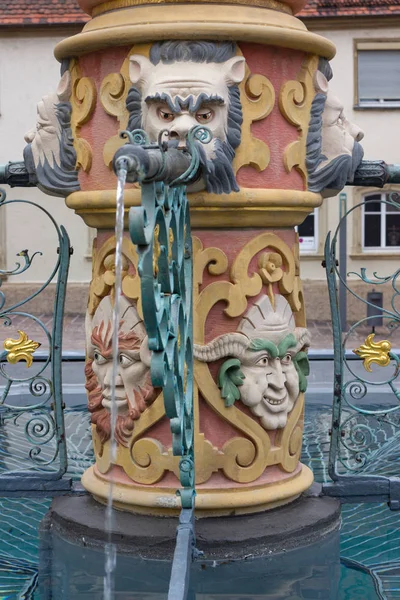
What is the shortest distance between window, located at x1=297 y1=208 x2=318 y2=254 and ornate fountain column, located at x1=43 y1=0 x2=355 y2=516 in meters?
16.2

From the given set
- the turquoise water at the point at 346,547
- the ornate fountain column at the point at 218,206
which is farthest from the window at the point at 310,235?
the ornate fountain column at the point at 218,206

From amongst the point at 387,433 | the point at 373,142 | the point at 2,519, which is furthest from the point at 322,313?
the point at 2,519

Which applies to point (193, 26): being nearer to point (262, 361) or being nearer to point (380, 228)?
point (262, 361)

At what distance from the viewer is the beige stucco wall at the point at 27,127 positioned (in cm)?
1966

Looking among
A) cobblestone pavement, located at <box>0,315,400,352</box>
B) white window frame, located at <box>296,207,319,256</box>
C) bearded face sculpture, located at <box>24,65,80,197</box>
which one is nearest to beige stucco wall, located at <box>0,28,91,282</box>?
cobblestone pavement, located at <box>0,315,400,352</box>

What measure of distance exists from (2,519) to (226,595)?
132cm

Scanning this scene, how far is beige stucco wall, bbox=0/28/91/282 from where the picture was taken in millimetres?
19656

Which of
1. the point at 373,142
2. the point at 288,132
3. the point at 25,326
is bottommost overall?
the point at 25,326

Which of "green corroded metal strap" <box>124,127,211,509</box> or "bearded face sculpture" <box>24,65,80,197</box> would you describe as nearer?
"green corroded metal strap" <box>124,127,211,509</box>

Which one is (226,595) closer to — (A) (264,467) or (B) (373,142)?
(A) (264,467)

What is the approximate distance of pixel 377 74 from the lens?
63.9 ft

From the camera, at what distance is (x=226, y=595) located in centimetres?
315

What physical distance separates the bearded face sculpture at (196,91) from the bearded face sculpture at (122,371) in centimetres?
49

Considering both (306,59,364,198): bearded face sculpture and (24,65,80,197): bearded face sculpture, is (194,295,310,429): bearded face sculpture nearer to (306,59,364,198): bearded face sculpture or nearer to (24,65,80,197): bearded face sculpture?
(306,59,364,198): bearded face sculpture
